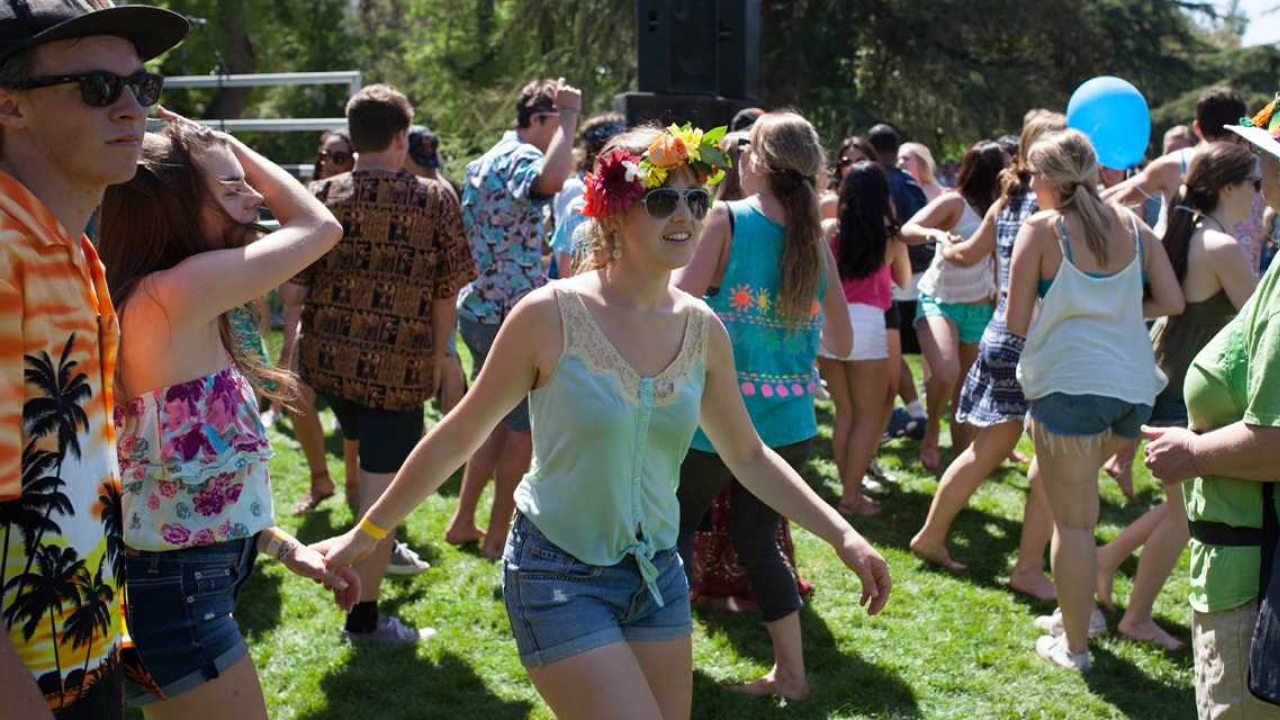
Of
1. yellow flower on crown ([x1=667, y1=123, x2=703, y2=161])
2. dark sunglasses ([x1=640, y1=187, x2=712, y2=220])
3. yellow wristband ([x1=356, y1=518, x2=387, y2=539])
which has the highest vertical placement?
yellow flower on crown ([x1=667, y1=123, x2=703, y2=161])

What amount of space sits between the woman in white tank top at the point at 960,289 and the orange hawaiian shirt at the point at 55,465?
226 inches

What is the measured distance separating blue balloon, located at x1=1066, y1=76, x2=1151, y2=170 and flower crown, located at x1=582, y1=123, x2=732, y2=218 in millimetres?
4337

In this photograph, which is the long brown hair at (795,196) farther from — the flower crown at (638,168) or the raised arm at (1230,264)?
the raised arm at (1230,264)

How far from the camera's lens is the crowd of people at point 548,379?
1.82m

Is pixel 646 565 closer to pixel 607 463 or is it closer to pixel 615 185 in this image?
pixel 607 463

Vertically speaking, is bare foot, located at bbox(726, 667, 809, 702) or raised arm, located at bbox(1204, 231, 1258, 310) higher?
raised arm, located at bbox(1204, 231, 1258, 310)

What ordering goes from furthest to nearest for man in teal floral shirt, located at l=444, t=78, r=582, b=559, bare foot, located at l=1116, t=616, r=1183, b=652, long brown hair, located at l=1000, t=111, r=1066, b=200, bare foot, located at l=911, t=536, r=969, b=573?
bare foot, located at l=911, t=536, r=969, b=573 → man in teal floral shirt, located at l=444, t=78, r=582, b=559 → long brown hair, located at l=1000, t=111, r=1066, b=200 → bare foot, located at l=1116, t=616, r=1183, b=652

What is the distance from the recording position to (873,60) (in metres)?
23.3

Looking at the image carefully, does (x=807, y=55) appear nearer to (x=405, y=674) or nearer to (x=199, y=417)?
(x=405, y=674)

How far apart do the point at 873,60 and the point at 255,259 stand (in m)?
21.9

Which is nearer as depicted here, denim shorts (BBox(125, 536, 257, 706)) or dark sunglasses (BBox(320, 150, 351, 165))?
denim shorts (BBox(125, 536, 257, 706))

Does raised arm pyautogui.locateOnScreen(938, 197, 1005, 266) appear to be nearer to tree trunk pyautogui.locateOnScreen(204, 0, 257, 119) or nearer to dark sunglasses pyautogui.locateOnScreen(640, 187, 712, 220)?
dark sunglasses pyautogui.locateOnScreen(640, 187, 712, 220)

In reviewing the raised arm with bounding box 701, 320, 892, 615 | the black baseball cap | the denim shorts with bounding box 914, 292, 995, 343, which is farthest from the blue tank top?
the denim shorts with bounding box 914, 292, 995, 343

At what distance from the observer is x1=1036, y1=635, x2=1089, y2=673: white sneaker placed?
488 cm
